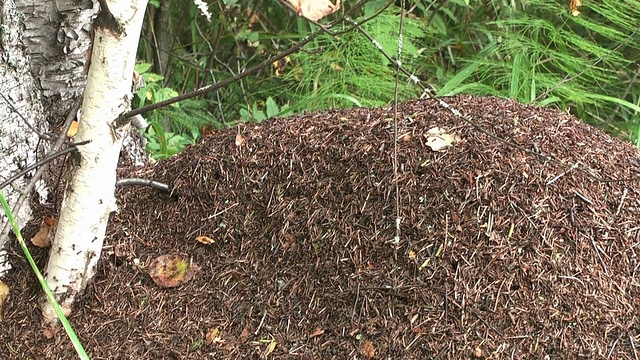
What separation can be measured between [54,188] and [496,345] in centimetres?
164

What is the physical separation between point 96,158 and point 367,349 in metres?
0.98

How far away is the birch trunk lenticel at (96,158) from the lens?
1549 mm

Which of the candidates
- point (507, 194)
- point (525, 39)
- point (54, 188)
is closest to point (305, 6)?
point (507, 194)

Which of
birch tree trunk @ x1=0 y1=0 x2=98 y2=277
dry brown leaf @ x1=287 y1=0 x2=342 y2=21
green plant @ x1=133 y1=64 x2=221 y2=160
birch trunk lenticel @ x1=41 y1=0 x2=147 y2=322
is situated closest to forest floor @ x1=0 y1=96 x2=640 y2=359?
birch trunk lenticel @ x1=41 y1=0 x2=147 y2=322

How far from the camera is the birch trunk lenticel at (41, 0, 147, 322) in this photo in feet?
5.08

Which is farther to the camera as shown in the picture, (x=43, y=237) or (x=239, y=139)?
(x=239, y=139)

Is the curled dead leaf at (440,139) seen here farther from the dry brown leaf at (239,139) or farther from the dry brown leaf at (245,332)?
the dry brown leaf at (245,332)

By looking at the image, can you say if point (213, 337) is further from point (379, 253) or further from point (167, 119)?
point (167, 119)

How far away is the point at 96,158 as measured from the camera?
168cm

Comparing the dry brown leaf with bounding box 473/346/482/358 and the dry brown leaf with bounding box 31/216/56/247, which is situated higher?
the dry brown leaf with bounding box 31/216/56/247

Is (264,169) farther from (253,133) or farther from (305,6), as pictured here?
(305,6)

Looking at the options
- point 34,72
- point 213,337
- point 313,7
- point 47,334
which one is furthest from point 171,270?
point 313,7

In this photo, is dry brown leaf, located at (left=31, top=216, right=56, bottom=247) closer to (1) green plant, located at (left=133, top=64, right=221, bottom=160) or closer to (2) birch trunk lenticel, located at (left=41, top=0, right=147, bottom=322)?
(2) birch trunk lenticel, located at (left=41, top=0, right=147, bottom=322)

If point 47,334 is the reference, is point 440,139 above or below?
above
